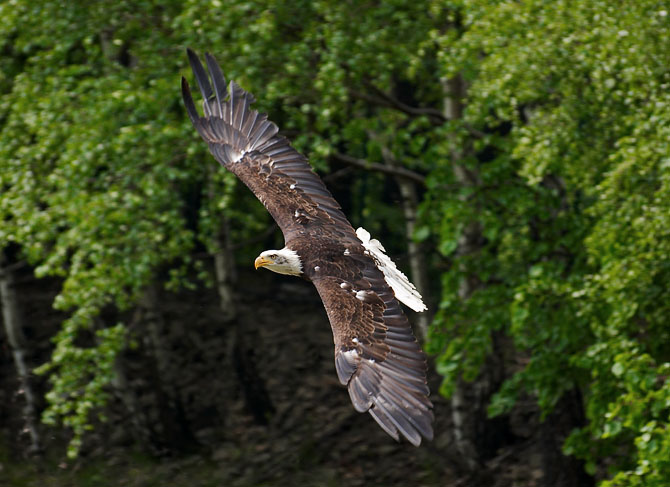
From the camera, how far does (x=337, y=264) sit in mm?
6828

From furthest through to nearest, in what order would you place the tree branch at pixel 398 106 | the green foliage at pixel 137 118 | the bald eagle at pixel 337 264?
the tree branch at pixel 398 106, the green foliage at pixel 137 118, the bald eagle at pixel 337 264

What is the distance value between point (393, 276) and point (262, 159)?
4.95 ft

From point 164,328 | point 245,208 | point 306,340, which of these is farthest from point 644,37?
point 164,328

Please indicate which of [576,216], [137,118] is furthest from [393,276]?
[137,118]

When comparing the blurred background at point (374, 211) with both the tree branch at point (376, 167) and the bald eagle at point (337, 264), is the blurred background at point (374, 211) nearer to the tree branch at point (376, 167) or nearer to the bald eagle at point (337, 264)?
the tree branch at point (376, 167)

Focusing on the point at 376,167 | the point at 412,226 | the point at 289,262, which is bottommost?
the point at 289,262

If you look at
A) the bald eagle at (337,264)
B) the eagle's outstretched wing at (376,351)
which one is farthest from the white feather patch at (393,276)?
the eagle's outstretched wing at (376,351)

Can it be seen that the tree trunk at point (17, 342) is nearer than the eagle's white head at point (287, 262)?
No

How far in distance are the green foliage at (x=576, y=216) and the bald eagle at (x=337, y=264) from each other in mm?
1534

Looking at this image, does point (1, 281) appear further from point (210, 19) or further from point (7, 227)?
point (210, 19)

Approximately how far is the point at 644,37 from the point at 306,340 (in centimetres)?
863

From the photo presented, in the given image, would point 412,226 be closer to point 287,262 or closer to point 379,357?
point 287,262

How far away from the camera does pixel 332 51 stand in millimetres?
9055

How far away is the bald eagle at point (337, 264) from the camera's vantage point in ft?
18.0
